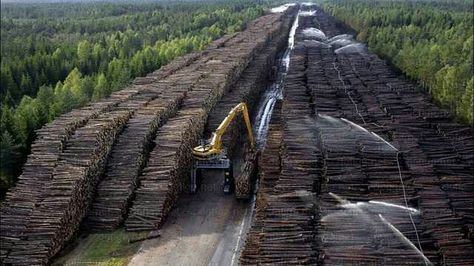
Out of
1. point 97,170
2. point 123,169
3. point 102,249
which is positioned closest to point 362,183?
point 123,169

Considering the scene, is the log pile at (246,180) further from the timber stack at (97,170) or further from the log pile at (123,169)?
the log pile at (123,169)

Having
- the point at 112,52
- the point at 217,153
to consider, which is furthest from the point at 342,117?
the point at 112,52

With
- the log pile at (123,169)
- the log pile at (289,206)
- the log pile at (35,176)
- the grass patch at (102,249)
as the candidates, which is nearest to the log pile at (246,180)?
the log pile at (289,206)

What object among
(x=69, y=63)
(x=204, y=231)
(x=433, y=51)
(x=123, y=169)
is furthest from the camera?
(x=69, y=63)

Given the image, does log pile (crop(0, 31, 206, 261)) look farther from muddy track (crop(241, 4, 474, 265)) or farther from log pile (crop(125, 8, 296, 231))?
muddy track (crop(241, 4, 474, 265))

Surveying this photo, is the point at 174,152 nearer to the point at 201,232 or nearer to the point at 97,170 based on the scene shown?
the point at 97,170

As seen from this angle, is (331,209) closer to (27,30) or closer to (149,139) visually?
(149,139)
